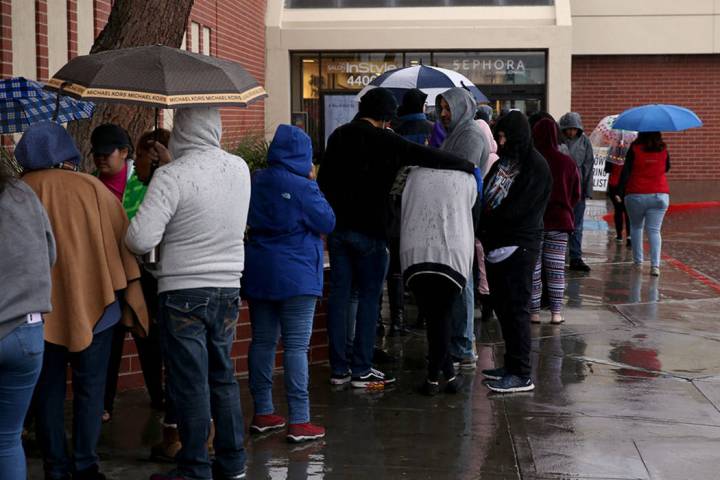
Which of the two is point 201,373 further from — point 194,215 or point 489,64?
point 489,64

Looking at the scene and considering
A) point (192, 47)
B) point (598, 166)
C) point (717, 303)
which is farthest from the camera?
point (598, 166)

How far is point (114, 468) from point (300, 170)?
191cm

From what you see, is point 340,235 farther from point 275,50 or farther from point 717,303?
point 275,50

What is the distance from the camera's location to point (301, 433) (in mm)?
6602

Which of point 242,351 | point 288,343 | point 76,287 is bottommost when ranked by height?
point 242,351

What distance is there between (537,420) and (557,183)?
3.83 m

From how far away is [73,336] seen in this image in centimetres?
541

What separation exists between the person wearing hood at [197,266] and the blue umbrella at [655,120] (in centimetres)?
874

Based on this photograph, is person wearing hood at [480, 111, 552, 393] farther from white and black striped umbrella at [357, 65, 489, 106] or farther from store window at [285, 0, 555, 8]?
store window at [285, 0, 555, 8]

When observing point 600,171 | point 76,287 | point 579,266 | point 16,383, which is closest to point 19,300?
point 16,383

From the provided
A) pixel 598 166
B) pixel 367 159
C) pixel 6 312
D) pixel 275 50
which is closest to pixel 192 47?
pixel 275 50

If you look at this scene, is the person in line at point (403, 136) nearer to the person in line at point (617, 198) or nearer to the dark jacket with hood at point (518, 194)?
the dark jacket with hood at point (518, 194)

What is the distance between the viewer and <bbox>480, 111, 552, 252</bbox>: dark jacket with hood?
7848mm

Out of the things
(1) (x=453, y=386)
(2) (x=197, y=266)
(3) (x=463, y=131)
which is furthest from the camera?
(3) (x=463, y=131)
